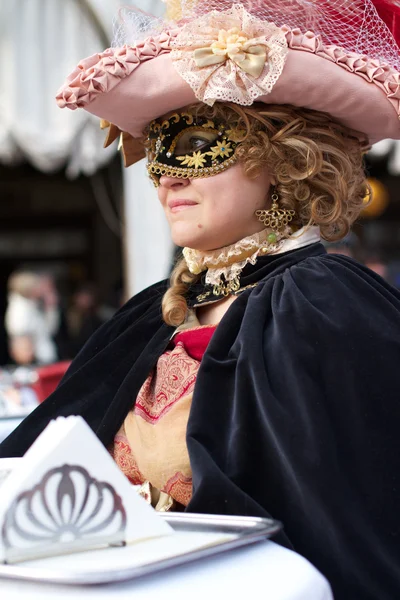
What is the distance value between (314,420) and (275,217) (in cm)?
47

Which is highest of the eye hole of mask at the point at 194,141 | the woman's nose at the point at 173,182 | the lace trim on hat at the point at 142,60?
the lace trim on hat at the point at 142,60

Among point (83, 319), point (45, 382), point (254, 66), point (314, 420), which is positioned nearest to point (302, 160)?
point (254, 66)

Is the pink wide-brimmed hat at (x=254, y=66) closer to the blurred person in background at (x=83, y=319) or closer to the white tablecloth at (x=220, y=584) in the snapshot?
the white tablecloth at (x=220, y=584)

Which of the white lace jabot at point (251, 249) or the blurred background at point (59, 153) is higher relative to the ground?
the white lace jabot at point (251, 249)

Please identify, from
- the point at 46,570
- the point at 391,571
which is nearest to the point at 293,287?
the point at 391,571

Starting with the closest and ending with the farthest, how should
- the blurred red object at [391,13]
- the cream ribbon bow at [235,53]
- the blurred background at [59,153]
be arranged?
the cream ribbon bow at [235,53] → the blurred red object at [391,13] → the blurred background at [59,153]

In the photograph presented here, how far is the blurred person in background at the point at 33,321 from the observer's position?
5.29 metres

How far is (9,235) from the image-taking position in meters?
9.69

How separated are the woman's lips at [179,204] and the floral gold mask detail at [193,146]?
5 cm

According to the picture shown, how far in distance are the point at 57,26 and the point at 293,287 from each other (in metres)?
4.14

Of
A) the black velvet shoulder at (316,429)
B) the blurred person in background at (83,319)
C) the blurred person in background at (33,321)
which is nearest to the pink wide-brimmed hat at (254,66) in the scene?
the black velvet shoulder at (316,429)

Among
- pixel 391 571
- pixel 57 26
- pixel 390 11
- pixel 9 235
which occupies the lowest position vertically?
pixel 9 235

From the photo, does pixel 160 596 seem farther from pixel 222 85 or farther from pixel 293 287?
pixel 222 85

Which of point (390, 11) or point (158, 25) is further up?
point (390, 11)
